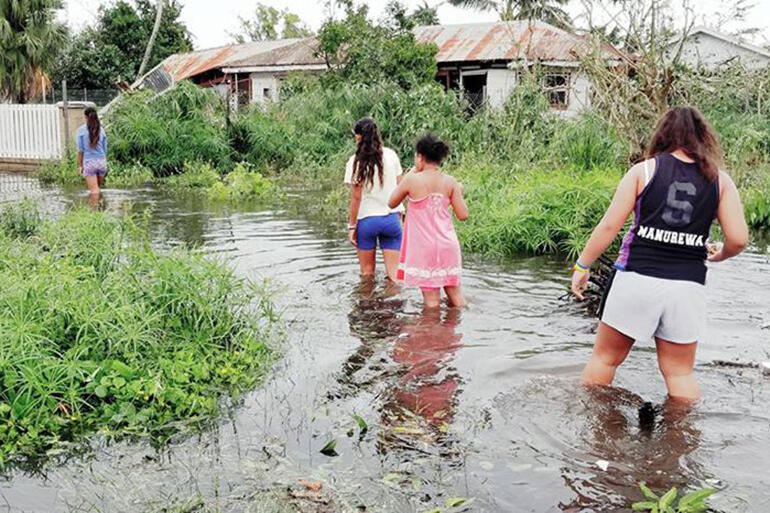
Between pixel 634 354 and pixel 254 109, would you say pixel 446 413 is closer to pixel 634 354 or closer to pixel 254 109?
pixel 634 354

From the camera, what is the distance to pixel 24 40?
3262cm

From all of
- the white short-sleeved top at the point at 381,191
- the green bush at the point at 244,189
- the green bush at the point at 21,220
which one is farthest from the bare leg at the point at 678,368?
the green bush at the point at 244,189

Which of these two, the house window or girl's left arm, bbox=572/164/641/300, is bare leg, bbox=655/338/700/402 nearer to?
girl's left arm, bbox=572/164/641/300

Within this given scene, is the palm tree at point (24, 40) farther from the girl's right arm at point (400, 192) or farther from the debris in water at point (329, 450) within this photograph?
the debris in water at point (329, 450)

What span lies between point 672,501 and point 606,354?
126 centimetres

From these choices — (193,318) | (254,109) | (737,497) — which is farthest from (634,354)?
(254,109)

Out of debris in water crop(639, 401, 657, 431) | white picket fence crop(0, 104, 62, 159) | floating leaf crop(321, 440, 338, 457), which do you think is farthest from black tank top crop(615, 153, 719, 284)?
white picket fence crop(0, 104, 62, 159)

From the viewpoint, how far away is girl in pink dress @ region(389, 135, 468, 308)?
6.95 m

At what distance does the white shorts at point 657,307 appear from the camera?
450cm

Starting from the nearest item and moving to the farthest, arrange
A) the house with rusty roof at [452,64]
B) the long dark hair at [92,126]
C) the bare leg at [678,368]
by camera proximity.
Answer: the bare leg at [678,368], the long dark hair at [92,126], the house with rusty roof at [452,64]

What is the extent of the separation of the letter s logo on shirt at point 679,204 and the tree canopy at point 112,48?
128 ft

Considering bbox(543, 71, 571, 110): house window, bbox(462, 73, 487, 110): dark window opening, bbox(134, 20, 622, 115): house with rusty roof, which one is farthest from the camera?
bbox(462, 73, 487, 110): dark window opening

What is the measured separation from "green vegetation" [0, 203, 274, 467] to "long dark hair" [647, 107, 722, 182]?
3004 millimetres

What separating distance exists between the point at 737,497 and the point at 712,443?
68 centimetres
